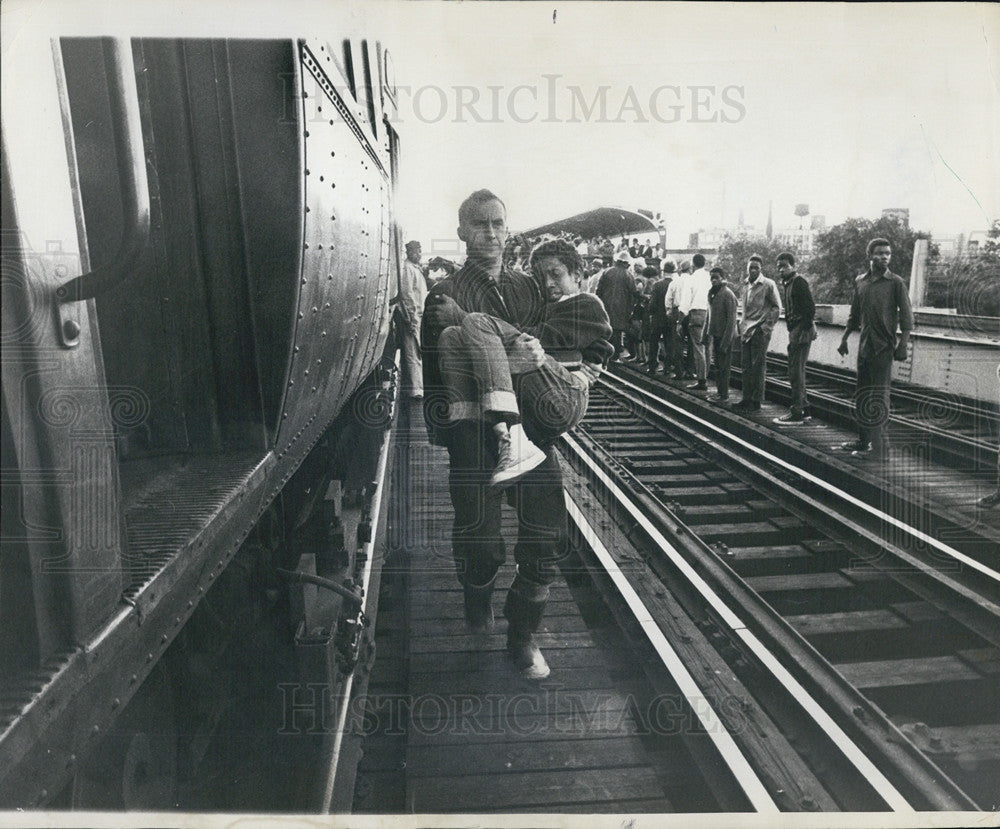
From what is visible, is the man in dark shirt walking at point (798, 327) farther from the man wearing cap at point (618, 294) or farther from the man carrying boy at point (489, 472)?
the man carrying boy at point (489, 472)

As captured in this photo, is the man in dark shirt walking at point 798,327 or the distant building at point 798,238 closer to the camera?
the distant building at point 798,238

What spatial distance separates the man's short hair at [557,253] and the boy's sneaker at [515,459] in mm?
649

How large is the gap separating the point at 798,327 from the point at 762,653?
130 centimetres

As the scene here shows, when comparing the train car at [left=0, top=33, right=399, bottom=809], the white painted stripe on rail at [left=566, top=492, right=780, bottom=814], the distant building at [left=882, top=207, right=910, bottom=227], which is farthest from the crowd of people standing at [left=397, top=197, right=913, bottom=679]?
the train car at [left=0, top=33, right=399, bottom=809]

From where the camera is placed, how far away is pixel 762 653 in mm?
2783

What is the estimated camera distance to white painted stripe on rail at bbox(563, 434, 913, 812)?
2.33 metres

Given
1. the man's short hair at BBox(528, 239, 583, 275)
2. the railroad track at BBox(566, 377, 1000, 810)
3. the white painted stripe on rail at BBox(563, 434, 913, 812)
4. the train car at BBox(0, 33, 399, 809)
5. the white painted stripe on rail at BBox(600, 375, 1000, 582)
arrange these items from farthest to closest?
the white painted stripe on rail at BBox(600, 375, 1000, 582), the man's short hair at BBox(528, 239, 583, 275), the railroad track at BBox(566, 377, 1000, 810), the white painted stripe on rail at BBox(563, 434, 913, 812), the train car at BBox(0, 33, 399, 809)

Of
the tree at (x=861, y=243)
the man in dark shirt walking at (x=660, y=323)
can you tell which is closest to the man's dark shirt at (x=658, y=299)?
the man in dark shirt walking at (x=660, y=323)

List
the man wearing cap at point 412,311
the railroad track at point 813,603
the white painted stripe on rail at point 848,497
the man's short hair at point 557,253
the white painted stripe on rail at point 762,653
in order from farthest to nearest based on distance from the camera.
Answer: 1. the white painted stripe on rail at point 848,497
2. the man wearing cap at point 412,311
3. the man's short hair at point 557,253
4. the railroad track at point 813,603
5. the white painted stripe on rail at point 762,653

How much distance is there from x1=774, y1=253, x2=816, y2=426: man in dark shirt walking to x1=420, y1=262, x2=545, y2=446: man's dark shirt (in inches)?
37.7

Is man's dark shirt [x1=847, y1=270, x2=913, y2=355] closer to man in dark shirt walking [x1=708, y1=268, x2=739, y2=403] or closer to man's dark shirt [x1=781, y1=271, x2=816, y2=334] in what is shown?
man's dark shirt [x1=781, y1=271, x2=816, y2=334]

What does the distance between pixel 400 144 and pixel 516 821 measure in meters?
2.40

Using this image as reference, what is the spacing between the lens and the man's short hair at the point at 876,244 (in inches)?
103

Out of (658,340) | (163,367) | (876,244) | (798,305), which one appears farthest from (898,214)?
(163,367)
